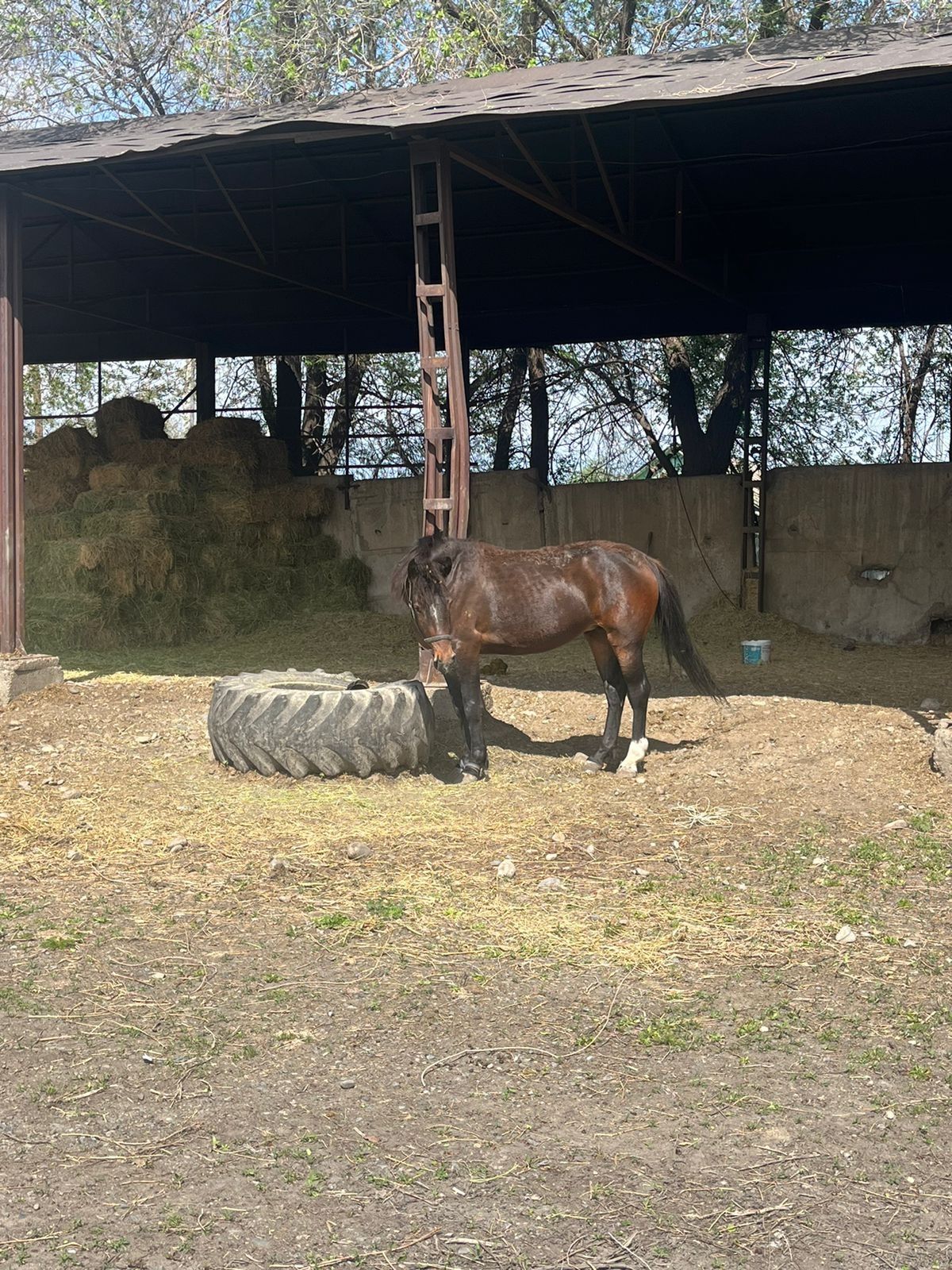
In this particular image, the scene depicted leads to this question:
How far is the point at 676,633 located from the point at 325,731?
2313 mm

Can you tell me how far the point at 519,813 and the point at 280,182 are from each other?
783 centimetres

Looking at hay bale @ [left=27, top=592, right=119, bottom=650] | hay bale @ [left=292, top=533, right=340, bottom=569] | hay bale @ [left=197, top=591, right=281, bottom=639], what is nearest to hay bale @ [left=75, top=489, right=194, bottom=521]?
hay bale @ [left=197, top=591, right=281, bottom=639]

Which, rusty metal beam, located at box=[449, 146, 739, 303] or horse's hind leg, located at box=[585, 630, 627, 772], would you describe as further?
rusty metal beam, located at box=[449, 146, 739, 303]

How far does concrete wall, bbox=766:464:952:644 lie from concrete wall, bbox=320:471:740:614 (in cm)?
64

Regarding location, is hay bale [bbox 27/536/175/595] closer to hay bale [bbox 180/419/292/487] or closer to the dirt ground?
hay bale [bbox 180/419/292/487]

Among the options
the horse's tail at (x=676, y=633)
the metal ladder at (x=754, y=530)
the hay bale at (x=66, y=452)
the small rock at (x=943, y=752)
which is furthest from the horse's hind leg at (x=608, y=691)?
the hay bale at (x=66, y=452)

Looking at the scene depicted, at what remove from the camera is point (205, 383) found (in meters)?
17.5

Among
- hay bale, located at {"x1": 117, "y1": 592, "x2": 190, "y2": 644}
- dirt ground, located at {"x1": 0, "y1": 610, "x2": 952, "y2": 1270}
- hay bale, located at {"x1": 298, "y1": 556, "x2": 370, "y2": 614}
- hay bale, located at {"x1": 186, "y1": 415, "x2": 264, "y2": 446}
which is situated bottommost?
dirt ground, located at {"x1": 0, "y1": 610, "x2": 952, "y2": 1270}

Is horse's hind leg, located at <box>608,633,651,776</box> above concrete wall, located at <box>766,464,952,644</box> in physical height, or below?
below

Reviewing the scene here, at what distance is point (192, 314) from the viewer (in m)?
16.1

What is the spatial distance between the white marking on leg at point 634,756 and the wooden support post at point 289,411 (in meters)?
11.1

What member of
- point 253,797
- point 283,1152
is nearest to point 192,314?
point 253,797

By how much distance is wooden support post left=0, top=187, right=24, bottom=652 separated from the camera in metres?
9.98

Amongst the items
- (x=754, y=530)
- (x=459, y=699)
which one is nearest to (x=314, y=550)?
(x=754, y=530)
